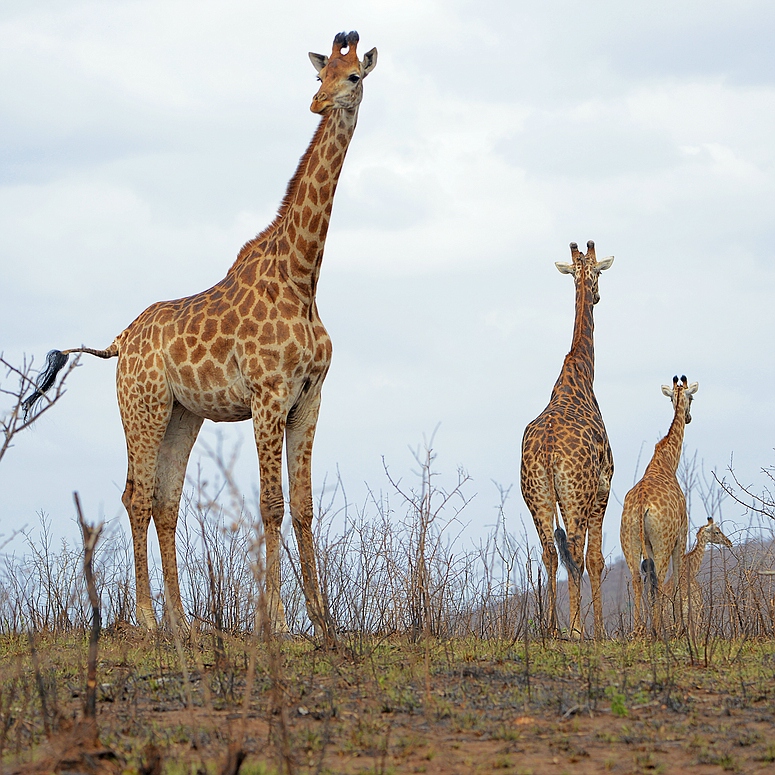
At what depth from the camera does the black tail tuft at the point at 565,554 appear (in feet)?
30.4

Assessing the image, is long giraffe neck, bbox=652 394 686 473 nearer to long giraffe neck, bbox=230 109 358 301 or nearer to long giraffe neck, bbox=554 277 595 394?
long giraffe neck, bbox=554 277 595 394

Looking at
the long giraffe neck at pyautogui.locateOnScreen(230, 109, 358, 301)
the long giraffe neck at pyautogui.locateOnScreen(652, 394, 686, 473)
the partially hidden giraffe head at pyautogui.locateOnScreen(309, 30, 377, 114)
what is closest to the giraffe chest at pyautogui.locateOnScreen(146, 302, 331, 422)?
the long giraffe neck at pyautogui.locateOnScreen(230, 109, 358, 301)

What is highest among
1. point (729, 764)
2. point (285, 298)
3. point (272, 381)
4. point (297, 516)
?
point (285, 298)

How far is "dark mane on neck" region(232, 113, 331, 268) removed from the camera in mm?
8328

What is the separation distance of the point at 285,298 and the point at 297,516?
5.41ft

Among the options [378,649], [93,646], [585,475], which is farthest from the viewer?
[585,475]

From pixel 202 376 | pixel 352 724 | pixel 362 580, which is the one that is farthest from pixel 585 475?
pixel 352 724

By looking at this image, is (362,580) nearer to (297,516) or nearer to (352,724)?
(297,516)

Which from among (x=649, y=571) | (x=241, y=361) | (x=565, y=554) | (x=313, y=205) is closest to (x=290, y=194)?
(x=313, y=205)

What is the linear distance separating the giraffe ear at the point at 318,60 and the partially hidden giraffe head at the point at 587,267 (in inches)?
167

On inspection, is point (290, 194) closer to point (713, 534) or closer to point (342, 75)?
point (342, 75)

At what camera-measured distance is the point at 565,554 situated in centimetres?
936

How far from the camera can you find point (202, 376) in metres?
8.30

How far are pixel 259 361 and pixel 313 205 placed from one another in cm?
133
